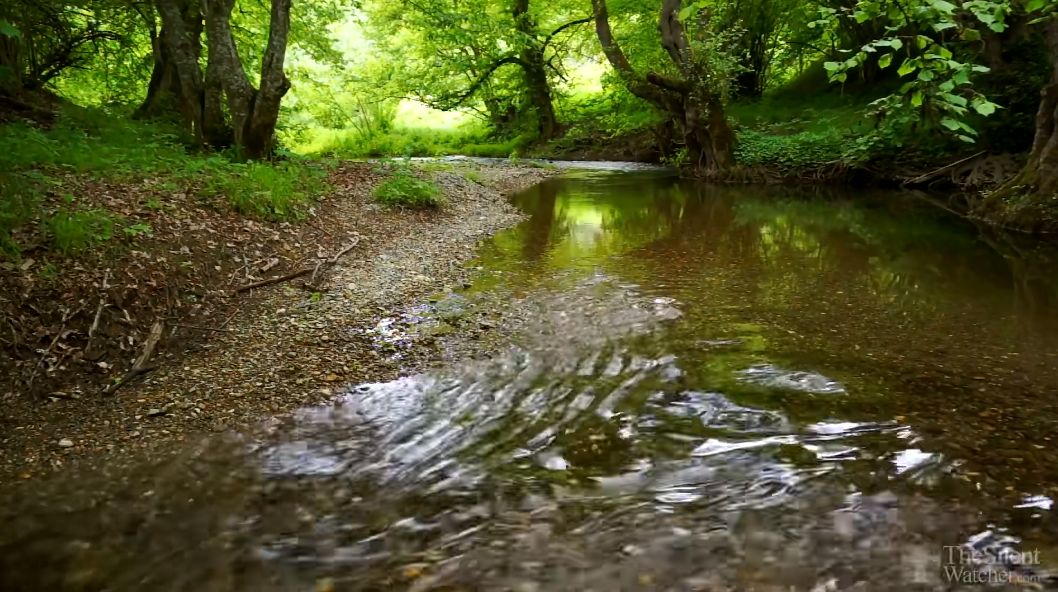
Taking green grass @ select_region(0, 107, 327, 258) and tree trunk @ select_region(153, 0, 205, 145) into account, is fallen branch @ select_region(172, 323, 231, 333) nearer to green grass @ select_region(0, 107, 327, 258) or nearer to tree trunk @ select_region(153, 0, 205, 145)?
green grass @ select_region(0, 107, 327, 258)

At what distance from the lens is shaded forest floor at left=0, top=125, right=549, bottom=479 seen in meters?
4.50

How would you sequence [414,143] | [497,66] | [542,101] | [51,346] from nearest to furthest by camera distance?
[51,346] < [497,66] < [542,101] < [414,143]

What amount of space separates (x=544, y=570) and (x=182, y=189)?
719 centimetres

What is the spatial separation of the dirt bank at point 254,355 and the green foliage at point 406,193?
5.76 ft

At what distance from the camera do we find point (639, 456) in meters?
4.14

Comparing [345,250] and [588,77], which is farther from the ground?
[588,77]

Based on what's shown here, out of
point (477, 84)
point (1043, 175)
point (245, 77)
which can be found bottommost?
point (1043, 175)

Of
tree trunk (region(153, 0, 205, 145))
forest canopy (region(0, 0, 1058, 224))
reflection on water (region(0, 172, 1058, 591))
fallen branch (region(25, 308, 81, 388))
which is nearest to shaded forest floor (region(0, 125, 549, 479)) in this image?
fallen branch (region(25, 308, 81, 388))

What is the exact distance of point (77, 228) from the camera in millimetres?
5680

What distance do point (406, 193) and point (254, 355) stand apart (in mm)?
7044

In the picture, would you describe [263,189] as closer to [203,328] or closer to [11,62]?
[203,328]

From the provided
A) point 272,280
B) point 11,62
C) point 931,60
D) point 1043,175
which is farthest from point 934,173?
point 11,62

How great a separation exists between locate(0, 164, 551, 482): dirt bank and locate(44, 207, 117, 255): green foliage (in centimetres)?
70

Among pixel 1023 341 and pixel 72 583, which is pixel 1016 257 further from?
pixel 72 583
